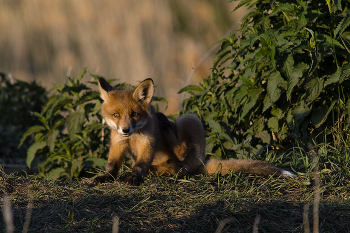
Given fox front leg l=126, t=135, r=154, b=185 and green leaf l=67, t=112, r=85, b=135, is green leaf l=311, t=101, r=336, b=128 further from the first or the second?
green leaf l=67, t=112, r=85, b=135

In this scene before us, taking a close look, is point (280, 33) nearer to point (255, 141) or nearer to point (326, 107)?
point (326, 107)

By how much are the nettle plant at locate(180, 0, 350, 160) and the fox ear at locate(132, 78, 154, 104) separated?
4.19ft

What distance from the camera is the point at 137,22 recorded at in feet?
39.4

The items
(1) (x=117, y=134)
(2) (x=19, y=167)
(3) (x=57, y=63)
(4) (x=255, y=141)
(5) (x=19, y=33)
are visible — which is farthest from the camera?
(5) (x=19, y=33)

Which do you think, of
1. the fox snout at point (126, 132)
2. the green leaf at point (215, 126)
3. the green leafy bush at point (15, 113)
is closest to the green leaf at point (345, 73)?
the green leaf at point (215, 126)

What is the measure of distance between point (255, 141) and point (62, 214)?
10.3 ft

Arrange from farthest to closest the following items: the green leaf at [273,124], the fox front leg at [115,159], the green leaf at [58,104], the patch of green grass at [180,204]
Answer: the green leaf at [58,104] < the green leaf at [273,124] < the fox front leg at [115,159] < the patch of green grass at [180,204]

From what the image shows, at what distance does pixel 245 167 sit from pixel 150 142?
1.15 metres

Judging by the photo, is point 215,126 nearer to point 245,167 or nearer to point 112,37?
point 245,167

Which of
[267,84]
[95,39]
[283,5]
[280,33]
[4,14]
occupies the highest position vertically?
[4,14]

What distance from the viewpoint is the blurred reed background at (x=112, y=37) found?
443 inches

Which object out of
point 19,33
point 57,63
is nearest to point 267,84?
point 57,63

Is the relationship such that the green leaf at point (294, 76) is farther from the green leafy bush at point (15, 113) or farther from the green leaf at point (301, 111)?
the green leafy bush at point (15, 113)

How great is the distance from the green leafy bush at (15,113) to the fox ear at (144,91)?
13.3 feet
